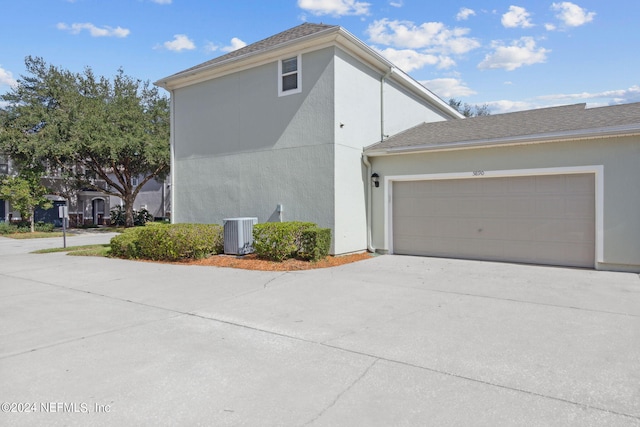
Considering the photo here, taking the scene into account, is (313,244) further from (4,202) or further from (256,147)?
(4,202)

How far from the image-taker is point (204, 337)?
4.32 meters

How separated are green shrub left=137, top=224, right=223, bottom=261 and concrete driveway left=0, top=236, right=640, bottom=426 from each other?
257cm

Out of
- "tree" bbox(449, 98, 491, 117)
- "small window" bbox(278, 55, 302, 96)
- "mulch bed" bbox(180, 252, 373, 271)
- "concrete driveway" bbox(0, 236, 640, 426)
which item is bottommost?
"concrete driveway" bbox(0, 236, 640, 426)

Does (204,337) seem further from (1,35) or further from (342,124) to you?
(1,35)

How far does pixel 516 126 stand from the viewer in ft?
32.4

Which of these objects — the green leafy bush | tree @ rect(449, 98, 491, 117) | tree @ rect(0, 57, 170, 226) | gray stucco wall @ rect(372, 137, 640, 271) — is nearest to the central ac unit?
gray stucco wall @ rect(372, 137, 640, 271)

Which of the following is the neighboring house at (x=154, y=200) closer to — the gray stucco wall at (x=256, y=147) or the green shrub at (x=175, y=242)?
the gray stucco wall at (x=256, y=147)

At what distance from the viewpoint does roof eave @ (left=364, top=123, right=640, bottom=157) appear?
7762mm

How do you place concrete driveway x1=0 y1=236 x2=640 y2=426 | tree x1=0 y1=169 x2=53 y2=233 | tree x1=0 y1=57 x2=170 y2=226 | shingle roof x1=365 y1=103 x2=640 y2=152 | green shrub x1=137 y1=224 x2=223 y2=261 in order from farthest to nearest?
tree x1=0 y1=169 x2=53 y2=233 < tree x1=0 y1=57 x2=170 y2=226 < green shrub x1=137 y1=224 x2=223 y2=261 < shingle roof x1=365 y1=103 x2=640 y2=152 < concrete driveway x1=0 y1=236 x2=640 y2=426

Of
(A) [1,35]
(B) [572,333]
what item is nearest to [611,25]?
(B) [572,333]

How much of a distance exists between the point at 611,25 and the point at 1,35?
52.7ft

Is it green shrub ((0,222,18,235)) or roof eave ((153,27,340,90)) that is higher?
roof eave ((153,27,340,90))

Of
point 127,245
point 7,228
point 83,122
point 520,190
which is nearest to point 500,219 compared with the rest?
point 520,190

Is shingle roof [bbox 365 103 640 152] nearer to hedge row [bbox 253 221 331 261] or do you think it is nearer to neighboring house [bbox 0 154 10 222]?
hedge row [bbox 253 221 331 261]
